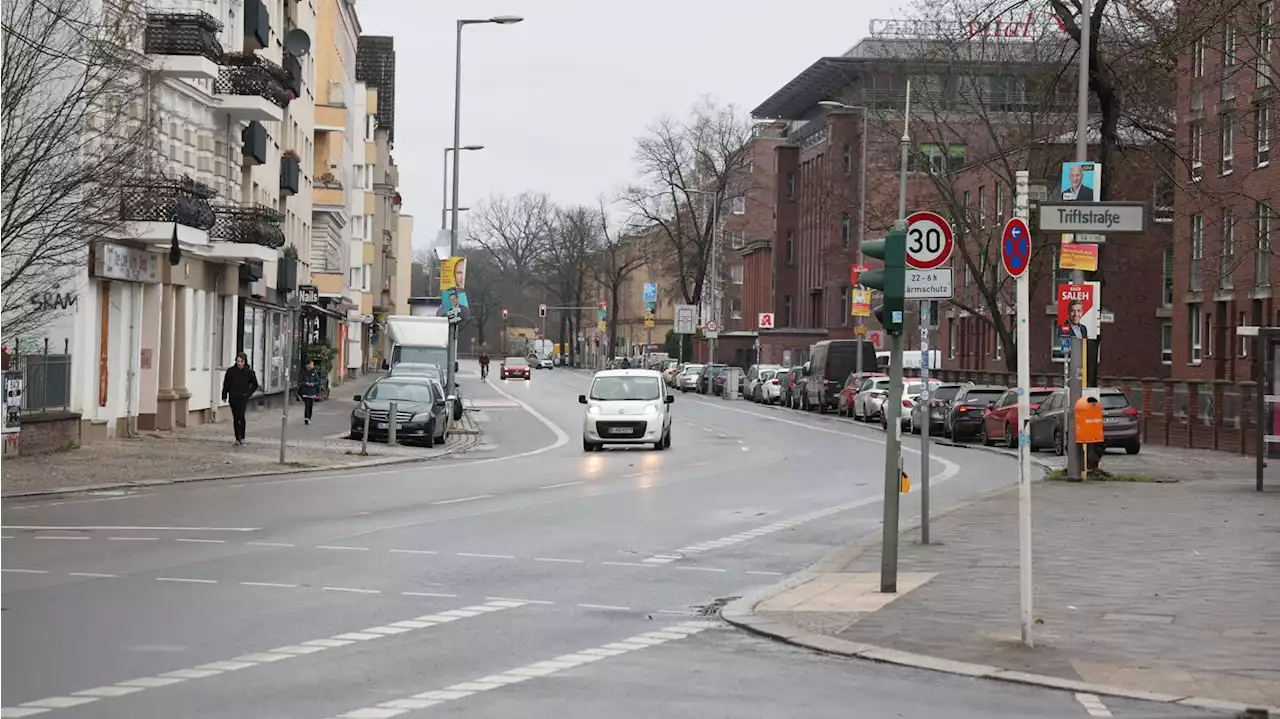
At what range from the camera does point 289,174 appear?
5791cm

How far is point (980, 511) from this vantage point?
2164 cm

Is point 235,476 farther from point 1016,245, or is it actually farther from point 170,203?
point 1016,245

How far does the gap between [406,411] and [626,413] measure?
4.92 metres

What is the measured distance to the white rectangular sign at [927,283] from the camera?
52.4 ft

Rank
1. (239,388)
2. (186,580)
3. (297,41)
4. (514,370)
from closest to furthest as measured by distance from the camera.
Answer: (186,580), (239,388), (297,41), (514,370)

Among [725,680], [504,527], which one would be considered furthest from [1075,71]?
[725,680]

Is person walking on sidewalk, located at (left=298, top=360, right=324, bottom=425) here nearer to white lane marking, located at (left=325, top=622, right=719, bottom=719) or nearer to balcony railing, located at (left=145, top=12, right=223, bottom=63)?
balcony railing, located at (left=145, top=12, right=223, bottom=63)

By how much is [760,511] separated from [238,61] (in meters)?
26.0

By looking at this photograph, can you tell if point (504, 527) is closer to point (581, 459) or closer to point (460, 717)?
point (460, 717)

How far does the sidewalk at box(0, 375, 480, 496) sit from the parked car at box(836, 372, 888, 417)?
18681mm

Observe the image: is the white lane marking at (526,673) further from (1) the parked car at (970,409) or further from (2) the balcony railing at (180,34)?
(1) the parked car at (970,409)

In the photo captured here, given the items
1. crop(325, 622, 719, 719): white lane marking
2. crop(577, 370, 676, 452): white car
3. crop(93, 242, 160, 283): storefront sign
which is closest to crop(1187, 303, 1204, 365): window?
crop(577, 370, 676, 452): white car

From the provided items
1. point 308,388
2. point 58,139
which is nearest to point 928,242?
point 58,139

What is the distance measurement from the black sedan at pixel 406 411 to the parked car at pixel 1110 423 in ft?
42.8
